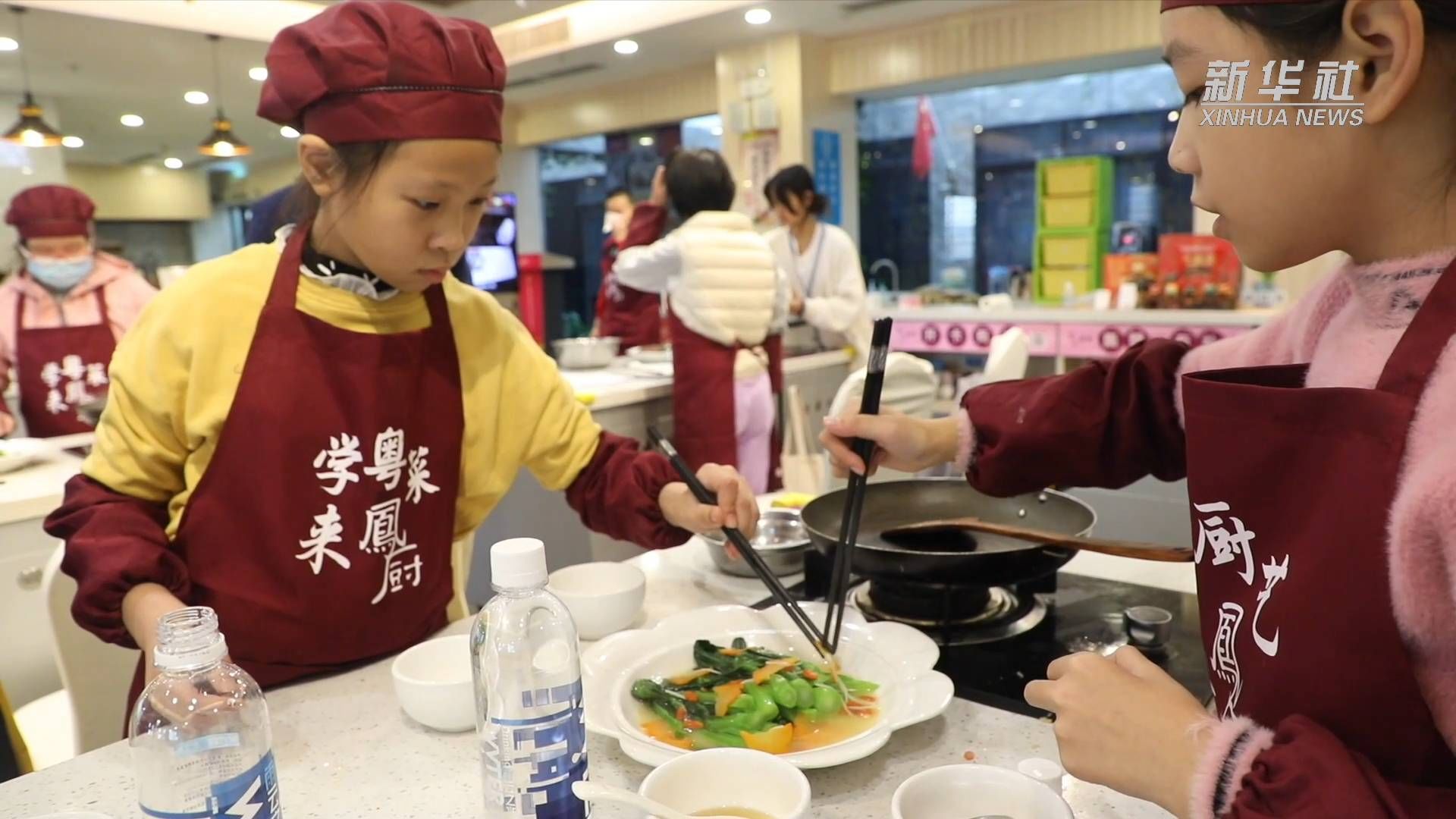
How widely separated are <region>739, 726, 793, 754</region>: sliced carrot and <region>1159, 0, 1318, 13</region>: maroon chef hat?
2.39ft

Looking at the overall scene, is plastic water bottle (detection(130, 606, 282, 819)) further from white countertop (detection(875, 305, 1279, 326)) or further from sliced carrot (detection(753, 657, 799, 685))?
white countertop (detection(875, 305, 1279, 326))

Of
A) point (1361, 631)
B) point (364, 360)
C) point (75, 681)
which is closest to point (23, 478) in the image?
point (75, 681)

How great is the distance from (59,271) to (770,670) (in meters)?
4.06

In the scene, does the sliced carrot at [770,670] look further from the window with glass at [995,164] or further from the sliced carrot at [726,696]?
the window with glass at [995,164]

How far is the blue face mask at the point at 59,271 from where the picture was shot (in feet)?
12.6

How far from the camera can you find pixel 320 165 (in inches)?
46.6

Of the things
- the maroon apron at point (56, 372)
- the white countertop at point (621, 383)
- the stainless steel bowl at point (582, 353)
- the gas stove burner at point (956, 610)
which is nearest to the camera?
the gas stove burner at point (956, 610)

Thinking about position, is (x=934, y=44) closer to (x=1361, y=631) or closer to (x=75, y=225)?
(x=75, y=225)

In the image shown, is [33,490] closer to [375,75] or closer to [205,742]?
[375,75]

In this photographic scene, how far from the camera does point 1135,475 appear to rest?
1206 mm

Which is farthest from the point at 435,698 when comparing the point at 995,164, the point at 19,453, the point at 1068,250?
the point at 995,164

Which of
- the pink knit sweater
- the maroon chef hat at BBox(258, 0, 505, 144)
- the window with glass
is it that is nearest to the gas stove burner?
the pink knit sweater

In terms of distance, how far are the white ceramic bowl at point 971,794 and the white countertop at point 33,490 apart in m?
2.12

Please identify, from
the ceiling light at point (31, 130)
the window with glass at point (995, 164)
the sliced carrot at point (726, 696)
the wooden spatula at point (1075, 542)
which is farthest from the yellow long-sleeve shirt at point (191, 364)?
the ceiling light at point (31, 130)
